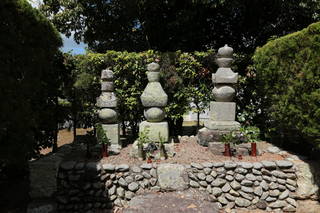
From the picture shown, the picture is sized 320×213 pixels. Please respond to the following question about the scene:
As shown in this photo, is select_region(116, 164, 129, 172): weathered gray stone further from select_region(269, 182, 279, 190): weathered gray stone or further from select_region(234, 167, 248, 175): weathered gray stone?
select_region(269, 182, 279, 190): weathered gray stone

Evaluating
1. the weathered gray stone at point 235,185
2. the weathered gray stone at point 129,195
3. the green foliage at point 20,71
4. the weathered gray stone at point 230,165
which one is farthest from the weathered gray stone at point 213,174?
the green foliage at point 20,71

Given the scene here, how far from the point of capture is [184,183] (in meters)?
4.21

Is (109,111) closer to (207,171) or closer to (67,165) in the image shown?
(67,165)

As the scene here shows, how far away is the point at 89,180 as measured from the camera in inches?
164

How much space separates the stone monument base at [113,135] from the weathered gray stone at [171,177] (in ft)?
4.52

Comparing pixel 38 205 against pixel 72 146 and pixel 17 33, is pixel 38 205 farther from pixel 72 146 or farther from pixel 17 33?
pixel 17 33

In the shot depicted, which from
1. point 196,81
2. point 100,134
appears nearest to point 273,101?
point 196,81

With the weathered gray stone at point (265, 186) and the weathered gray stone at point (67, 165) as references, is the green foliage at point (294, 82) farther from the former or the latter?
the weathered gray stone at point (67, 165)

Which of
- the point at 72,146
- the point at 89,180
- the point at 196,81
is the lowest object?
the point at 89,180

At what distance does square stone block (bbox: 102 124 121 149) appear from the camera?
519 cm

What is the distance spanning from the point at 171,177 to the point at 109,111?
2083mm

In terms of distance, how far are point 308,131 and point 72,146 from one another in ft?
17.7

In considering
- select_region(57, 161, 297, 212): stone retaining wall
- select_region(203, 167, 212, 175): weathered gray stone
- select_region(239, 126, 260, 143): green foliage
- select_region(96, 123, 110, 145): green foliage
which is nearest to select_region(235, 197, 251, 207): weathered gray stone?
select_region(57, 161, 297, 212): stone retaining wall

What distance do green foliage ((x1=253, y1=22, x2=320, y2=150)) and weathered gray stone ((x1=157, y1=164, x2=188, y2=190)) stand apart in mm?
2435
